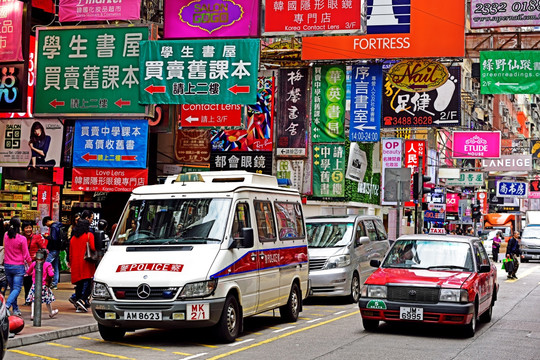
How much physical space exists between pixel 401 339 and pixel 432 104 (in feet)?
49.9

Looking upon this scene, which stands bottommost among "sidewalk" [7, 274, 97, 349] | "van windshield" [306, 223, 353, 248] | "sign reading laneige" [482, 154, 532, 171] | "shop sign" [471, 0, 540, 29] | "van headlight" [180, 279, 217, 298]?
"sidewalk" [7, 274, 97, 349]

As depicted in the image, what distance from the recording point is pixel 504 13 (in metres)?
21.4

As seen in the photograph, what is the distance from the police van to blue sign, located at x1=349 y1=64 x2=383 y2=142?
10172 mm

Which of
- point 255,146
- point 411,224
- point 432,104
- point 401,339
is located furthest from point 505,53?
point 411,224

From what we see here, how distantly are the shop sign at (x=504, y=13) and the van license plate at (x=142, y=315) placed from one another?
542 inches

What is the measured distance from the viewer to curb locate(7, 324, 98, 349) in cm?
1169

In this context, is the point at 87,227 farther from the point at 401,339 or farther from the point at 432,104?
the point at 432,104

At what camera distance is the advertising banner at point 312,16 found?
18406mm

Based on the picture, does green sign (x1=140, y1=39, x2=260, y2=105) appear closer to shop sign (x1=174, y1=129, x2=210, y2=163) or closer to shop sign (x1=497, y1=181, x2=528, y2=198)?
shop sign (x1=174, y1=129, x2=210, y2=163)

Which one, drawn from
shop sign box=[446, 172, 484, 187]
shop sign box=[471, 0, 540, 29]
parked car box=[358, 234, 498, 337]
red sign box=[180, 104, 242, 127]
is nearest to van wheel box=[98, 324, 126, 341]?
parked car box=[358, 234, 498, 337]

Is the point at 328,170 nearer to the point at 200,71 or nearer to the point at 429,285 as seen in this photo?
the point at 200,71

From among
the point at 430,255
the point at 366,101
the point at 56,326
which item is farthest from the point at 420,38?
the point at 56,326

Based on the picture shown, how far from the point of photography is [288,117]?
2658 centimetres

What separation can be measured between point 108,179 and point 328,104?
289 inches
